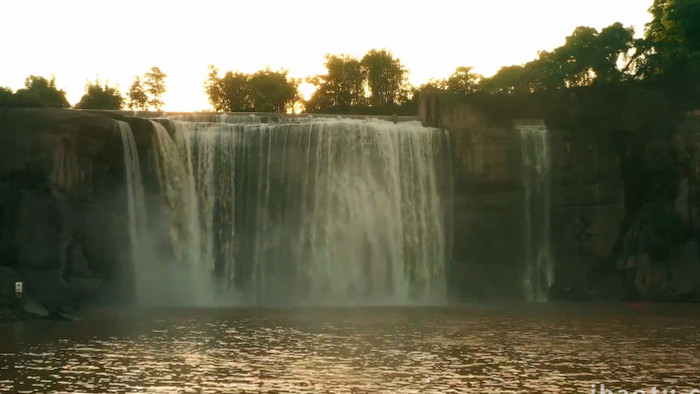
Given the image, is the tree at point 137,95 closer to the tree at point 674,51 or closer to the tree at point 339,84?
the tree at point 339,84

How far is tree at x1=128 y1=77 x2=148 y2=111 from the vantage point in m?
88.1

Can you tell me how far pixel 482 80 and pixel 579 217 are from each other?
23.5 metres

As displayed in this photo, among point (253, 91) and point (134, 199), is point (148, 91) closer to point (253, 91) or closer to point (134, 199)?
point (253, 91)

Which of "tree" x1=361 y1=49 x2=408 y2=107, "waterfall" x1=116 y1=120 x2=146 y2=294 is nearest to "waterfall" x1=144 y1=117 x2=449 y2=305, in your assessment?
"waterfall" x1=116 y1=120 x2=146 y2=294

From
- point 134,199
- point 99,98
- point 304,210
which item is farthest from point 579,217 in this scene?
point 99,98

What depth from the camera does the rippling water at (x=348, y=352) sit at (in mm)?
23703

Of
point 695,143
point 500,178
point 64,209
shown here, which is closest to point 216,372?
point 64,209

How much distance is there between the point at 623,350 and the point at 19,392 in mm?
16362

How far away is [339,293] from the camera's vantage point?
49.1 m

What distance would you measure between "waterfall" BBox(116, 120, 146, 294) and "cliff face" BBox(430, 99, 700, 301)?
1503 centimetres

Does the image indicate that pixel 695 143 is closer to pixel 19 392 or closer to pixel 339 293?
pixel 339 293

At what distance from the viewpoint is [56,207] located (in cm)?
4325

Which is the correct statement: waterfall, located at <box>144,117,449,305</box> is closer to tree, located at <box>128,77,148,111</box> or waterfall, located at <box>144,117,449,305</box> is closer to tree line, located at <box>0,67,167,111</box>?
tree line, located at <box>0,67,167,111</box>

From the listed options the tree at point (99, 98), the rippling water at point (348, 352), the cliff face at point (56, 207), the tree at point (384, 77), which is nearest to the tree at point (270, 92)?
the tree at point (384, 77)
